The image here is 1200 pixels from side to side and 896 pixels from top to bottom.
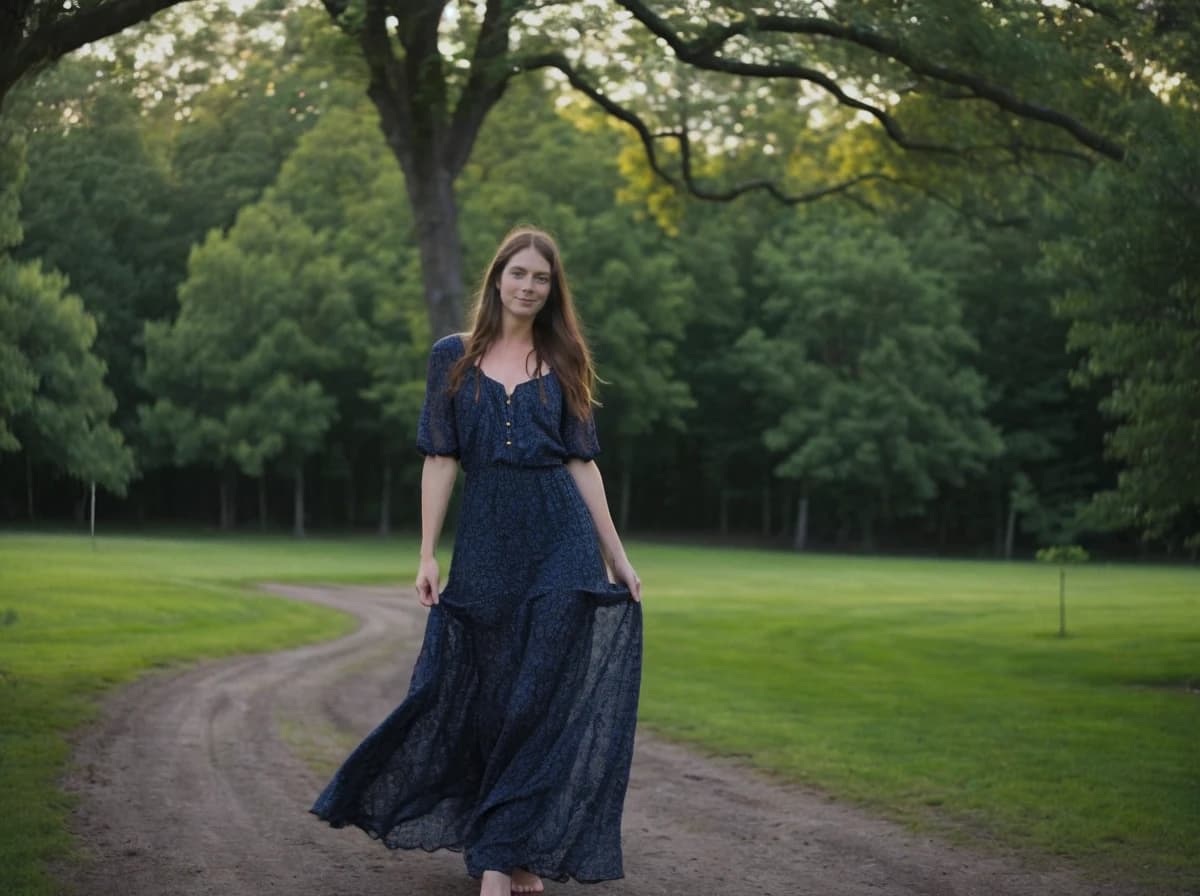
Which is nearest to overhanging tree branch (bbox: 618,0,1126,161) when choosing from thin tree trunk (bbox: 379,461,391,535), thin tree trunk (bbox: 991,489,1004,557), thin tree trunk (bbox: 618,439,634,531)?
thin tree trunk (bbox: 379,461,391,535)

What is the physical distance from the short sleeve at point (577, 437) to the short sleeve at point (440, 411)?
43 centimetres

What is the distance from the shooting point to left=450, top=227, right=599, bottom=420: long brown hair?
612 centimetres

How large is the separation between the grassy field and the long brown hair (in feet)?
8.53

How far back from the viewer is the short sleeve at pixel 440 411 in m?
6.09

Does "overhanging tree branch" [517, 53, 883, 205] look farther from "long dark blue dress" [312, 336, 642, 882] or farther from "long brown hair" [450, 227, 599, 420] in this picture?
"long dark blue dress" [312, 336, 642, 882]

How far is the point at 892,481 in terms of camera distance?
5928cm

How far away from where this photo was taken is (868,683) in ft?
50.6

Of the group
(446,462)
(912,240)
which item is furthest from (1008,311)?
(446,462)

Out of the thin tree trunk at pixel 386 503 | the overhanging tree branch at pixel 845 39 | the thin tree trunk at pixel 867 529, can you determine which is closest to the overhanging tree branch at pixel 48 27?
the overhanging tree branch at pixel 845 39

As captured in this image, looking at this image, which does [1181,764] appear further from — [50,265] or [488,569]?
[50,265]

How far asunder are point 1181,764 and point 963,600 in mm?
20142

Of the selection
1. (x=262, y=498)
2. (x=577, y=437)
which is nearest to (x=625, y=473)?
(x=262, y=498)

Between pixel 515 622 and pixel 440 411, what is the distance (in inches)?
34.1

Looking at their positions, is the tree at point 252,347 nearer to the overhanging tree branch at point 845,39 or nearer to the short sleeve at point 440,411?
the overhanging tree branch at point 845,39
